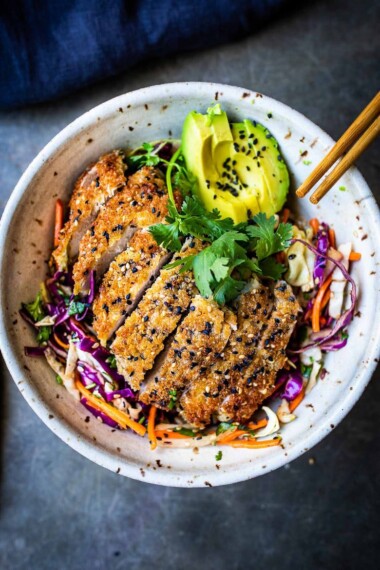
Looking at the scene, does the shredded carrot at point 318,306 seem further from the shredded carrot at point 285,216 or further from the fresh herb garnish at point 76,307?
the fresh herb garnish at point 76,307

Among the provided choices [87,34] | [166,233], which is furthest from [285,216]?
[87,34]

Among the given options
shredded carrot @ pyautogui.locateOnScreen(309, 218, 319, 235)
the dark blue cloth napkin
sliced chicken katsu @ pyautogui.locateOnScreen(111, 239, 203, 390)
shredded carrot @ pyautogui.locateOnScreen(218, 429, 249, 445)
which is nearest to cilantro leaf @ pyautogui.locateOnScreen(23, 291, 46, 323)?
sliced chicken katsu @ pyautogui.locateOnScreen(111, 239, 203, 390)

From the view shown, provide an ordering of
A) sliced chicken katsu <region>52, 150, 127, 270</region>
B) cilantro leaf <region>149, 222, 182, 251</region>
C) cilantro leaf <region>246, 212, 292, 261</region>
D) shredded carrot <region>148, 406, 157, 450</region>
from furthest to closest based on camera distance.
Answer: shredded carrot <region>148, 406, 157, 450</region> < sliced chicken katsu <region>52, 150, 127, 270</region> < cilantro leaf <region>246, 212, 292, 261</region> < cilantro leaf <region>149, 222, 182, 251</region>

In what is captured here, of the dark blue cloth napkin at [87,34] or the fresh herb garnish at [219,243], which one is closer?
the fresh herb garnish at [219,243]

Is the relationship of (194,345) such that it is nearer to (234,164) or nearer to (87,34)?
(234,164)

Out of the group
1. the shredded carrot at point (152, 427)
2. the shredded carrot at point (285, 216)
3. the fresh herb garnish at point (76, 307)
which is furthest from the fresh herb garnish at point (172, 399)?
the shredded carrot at point (285, 216)

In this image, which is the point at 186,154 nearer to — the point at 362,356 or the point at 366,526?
the point at 362,356

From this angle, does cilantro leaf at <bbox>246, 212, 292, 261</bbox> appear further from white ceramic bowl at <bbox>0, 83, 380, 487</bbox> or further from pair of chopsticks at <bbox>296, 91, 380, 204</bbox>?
white ceramic bowl at <bbox>0, 83, 380, 487</bbox>
